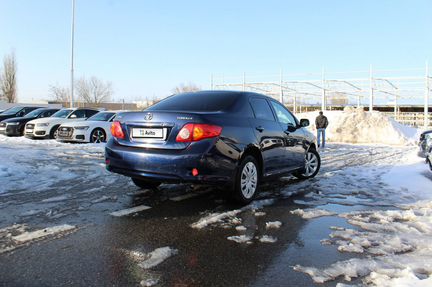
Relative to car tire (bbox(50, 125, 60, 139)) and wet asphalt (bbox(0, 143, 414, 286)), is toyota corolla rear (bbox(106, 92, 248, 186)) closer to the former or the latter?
wet asphalt (bbox(0, 143, 414, 286))

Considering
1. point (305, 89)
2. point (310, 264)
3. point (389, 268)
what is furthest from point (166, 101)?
point (305, 89)

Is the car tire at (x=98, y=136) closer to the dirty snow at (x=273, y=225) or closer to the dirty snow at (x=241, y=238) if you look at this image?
the dirty snow at (x=273, y=225)

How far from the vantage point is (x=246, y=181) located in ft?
18.1

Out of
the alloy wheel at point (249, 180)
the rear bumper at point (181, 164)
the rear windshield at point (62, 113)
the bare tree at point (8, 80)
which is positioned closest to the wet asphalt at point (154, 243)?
the alloy wheel at point (249, 180)

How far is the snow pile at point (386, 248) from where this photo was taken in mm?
3160

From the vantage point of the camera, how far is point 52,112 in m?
19.7

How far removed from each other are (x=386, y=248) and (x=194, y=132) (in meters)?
2.43

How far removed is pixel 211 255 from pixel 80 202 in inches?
102

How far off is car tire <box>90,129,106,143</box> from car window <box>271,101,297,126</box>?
31.3 feet

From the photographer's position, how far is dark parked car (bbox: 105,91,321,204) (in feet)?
16.0

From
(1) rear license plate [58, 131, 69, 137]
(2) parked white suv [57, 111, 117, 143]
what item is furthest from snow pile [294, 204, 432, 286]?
(1) rear license plate [58, 131, 69, 137]

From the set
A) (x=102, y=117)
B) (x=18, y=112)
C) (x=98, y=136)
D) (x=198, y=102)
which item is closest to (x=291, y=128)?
(x=198, y=102)

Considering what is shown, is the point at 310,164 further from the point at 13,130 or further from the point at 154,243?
the point at 13,130

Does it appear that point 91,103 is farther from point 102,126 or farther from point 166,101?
point 166,101
